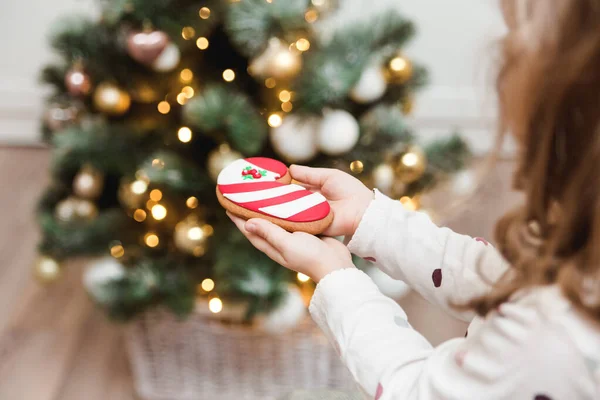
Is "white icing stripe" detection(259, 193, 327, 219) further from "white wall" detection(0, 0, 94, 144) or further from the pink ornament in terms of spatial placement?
"white wall" detection(0, 0, 94, 144)

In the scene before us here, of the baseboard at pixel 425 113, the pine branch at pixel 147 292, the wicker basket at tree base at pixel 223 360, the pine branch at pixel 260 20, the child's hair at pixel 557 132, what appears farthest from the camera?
the baseboard at pixel 425 113

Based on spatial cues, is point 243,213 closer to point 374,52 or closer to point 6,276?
point 374,52

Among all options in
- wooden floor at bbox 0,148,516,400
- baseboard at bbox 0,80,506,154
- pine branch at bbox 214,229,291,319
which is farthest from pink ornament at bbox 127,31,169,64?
baseboard at bbox 0,80,506,154

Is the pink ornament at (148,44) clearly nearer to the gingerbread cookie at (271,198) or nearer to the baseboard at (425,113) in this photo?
A: the gingerbread cookie at (271,198)

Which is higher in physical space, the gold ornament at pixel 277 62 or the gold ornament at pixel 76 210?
the gold ornament at pixel 277 62

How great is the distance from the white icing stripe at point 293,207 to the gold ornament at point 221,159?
28cm

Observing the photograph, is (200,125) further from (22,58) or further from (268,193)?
(22,58)

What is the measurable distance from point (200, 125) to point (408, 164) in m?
0.44

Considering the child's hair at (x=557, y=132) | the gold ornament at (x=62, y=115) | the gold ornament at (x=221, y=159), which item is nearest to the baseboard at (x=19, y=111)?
the gold ornament at (x=62, y=115)

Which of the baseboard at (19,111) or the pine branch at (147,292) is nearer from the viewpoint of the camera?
the pine branch at (147,292)

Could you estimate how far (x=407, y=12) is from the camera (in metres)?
1.87

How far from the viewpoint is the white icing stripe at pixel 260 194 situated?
2.61ft

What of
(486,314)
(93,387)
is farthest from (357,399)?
(93,387)

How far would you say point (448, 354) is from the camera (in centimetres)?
54
